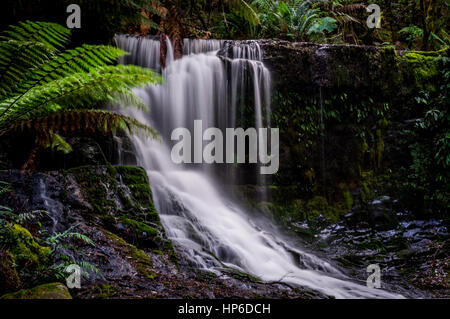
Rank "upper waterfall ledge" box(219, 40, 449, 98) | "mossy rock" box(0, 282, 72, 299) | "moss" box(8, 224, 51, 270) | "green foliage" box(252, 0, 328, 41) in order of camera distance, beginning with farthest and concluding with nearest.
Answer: "green foliage" box(252, 0, 328, 41), "upper waterfall ledge" box(219, 40, 449, 98), "moss" box(8, 224, 51, 270), "mossy rock" box(0, 282, 72, 299)

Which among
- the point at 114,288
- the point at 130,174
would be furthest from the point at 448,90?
the point at 114,288

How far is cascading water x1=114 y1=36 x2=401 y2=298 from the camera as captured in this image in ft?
12.2

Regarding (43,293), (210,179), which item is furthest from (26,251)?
(210,179)

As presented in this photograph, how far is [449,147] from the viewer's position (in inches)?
228

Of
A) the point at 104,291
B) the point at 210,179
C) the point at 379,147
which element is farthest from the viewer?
the point at 379,147

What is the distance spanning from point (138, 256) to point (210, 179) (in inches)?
133

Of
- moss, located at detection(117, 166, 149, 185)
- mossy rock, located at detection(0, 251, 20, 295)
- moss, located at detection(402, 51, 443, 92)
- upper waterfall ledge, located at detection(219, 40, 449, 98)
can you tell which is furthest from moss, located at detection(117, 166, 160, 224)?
moss, located at detection(402, 51, 443, 92)

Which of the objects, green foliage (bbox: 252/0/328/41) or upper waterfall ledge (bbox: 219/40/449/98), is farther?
green foliage (bbox: 252/0/328/41)

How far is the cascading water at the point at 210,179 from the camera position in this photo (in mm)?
3723

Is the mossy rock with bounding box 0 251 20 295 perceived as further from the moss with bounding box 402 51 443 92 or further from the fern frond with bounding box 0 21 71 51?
the moss with bounding box 402 51 443 92

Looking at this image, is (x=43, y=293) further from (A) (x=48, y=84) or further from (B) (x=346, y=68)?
(B) (x=346, y=68)

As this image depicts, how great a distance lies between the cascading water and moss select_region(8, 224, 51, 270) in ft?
4.20

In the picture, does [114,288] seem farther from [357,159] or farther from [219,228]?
[357,159]

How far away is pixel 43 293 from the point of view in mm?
1823
